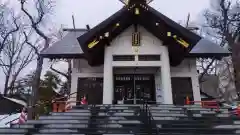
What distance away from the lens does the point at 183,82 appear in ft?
50.5

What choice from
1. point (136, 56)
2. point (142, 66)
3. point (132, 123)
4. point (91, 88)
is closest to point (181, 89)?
point (142, 66)

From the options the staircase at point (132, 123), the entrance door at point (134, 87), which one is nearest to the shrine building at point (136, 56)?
the entrance door at point (134, 87)

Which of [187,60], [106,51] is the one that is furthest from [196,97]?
[106,51]

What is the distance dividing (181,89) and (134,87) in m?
3.09

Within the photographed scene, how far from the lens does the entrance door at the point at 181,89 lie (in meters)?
15.1

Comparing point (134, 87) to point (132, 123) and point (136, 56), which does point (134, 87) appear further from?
point (132, 123)

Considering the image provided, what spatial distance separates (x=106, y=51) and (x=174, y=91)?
525 cm

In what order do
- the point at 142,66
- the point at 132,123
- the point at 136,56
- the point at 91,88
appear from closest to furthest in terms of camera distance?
the point at 132,123 → the point at 142,66 → the point at 136,56 → the point at 91,88

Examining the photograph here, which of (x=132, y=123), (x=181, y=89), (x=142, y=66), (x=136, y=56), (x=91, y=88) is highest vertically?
(x=136, y=56)

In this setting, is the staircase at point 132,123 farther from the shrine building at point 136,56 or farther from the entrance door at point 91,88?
the entrance door at point 91,88

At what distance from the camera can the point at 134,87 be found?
1523 centimetres

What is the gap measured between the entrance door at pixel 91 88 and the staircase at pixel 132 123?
4.95m

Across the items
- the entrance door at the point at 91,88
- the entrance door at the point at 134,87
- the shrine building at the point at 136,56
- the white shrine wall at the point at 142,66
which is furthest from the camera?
the entrance door at the point at 134,87

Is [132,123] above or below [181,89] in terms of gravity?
below
